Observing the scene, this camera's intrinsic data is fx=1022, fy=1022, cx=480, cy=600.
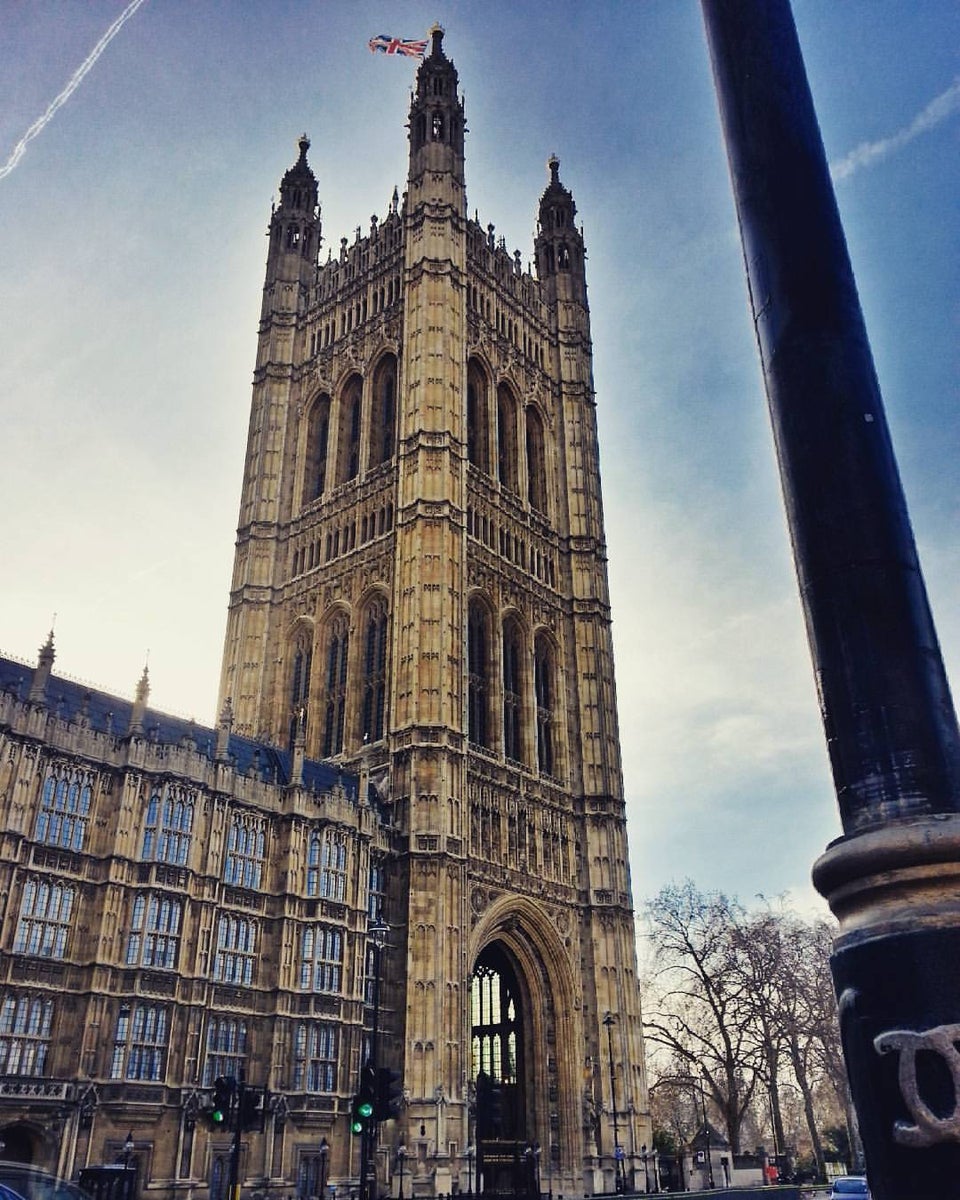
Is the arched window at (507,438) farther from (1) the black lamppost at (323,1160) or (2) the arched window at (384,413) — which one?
(1) the black lamppost at (323,1160)

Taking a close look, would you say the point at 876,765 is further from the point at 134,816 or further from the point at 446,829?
the point at 446,829

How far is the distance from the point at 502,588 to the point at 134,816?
23.2 meters

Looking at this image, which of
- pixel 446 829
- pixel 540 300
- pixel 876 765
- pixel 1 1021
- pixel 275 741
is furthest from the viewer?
pixel 540 300

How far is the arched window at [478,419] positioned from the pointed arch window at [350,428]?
19.2ft

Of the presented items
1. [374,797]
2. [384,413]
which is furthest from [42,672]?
[384,413]

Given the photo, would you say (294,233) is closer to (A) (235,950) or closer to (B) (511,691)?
(B) (511,691)

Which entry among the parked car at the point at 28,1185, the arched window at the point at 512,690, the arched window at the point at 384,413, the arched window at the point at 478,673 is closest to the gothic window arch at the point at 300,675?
the arched window at the point at 478,673

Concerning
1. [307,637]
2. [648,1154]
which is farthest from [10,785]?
[648,1154]

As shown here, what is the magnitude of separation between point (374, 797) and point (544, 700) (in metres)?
12.3

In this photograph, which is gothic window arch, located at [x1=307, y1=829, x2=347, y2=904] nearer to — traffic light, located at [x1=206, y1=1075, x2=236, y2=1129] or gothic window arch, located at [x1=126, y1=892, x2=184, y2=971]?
gothic window arch, located at [x1=126, y1=892, x2=184, y2=971]

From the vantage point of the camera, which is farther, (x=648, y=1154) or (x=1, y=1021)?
(x=648, y=1154)

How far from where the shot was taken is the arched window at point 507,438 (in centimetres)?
5475

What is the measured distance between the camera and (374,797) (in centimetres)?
4138

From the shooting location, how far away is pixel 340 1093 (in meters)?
33.8
